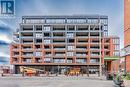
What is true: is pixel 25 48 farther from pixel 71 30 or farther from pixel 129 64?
pixel 129 64

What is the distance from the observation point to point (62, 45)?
4070 inches

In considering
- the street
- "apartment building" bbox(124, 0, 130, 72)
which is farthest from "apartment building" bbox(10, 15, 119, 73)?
"apartment building" bbox(124, 0, 130, 72)

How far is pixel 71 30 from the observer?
10438 centimetres

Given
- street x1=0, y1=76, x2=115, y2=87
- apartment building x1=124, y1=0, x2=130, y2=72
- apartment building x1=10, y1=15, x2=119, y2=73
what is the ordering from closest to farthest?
street x1=0, y1=76, x2=115, y2=87 < apartment building x1=124, y1=0, x2=130, y2=72 < apartment building x1=10, y1=15, x2=119, y2=73

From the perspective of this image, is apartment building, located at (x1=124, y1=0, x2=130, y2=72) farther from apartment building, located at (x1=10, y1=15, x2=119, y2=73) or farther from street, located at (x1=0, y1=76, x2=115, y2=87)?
apartment building, located at (x1=10, y1=15, x2=119, y2=73)

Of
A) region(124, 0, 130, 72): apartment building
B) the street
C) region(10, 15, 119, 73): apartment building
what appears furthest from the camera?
region(10, 15, 119, 73): apartment building

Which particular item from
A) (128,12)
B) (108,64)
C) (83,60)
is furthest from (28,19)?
(128,12)

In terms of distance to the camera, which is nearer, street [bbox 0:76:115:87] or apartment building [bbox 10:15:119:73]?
street [bbox 0:76:115:87]

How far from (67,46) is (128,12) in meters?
67.9

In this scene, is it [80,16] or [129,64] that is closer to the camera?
[129,64]

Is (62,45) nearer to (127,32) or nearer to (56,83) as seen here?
(127,32)

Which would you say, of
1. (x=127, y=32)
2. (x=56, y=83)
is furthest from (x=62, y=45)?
(x=56, y=83)

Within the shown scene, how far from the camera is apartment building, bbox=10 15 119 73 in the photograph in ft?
333

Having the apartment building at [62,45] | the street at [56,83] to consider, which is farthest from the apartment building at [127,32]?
the apartment building at [62,45]
